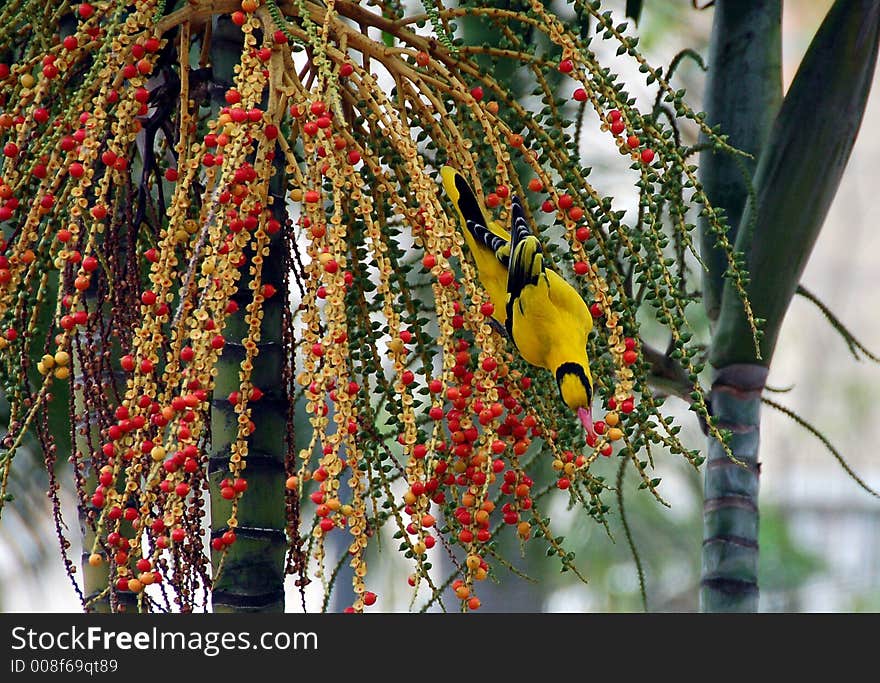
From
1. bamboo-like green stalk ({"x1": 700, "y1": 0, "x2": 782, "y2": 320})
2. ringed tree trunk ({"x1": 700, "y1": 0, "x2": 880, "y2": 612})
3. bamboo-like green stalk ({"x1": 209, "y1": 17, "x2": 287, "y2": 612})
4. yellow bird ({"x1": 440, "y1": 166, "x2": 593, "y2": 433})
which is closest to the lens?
bamboo-like green stalk ({"x1": 209, "y1": 17, "x2": 287, "y2": 612})

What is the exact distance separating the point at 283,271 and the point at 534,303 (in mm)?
369

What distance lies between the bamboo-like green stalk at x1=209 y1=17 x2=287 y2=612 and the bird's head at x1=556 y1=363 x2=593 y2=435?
0.37 metres

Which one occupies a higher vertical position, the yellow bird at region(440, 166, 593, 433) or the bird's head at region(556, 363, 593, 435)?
the yellow bird at region(440, 166, 593, 433)

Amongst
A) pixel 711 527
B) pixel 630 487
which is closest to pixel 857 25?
pixel 711 527

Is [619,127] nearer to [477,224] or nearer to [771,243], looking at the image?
[477,224]

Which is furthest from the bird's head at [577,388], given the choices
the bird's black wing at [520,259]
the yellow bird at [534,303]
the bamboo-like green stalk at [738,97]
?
the bamboo-like green stalk at [738,97]

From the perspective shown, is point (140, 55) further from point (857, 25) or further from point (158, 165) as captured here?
point (857, 25)

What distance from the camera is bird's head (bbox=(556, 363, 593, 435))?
1.48m

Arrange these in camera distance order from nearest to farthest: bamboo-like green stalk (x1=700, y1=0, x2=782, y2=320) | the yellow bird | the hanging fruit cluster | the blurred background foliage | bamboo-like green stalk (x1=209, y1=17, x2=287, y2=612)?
1. the hanging fruit cluster
2. bamboo-like green stalk (x1=209, y1=17, x2=287, y2=612)
3. the yellow bird
4. bamboo-like green stalk (x1=700, y1=0, x2=782, y2=320)
5. the blurred background foliage

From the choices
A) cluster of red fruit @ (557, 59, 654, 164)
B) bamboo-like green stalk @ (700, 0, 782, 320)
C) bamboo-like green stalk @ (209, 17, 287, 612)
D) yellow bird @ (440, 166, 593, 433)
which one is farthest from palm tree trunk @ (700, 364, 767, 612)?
bamboo-like green stalk @ (209, 17, 287, 612)

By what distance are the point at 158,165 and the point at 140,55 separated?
0.78ft

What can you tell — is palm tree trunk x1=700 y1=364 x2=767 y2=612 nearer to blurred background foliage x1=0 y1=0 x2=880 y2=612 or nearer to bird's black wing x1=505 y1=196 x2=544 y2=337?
bird's black wing x1=505 y1=196 x2=544 y2=337

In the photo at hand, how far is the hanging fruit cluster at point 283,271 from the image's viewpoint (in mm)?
1188
